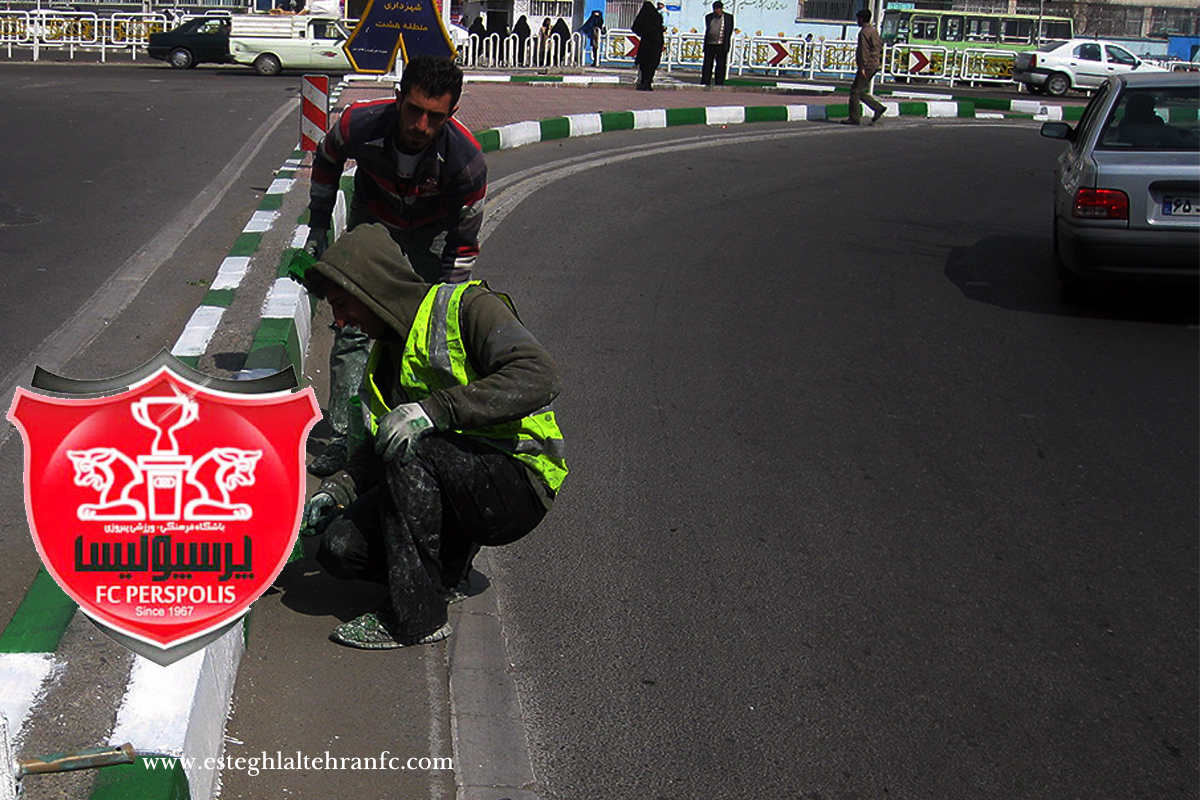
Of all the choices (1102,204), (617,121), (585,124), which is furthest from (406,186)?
A: (617,121)

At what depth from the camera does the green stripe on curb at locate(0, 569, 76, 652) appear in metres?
3.32

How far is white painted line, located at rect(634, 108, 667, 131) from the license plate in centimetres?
1141

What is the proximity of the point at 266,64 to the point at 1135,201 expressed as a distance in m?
23.7

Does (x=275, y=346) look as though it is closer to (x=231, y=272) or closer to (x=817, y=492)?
(x=231, y=272)

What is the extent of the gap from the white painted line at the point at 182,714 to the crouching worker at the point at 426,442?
24.9 inches

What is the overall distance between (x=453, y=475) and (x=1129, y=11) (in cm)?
6566

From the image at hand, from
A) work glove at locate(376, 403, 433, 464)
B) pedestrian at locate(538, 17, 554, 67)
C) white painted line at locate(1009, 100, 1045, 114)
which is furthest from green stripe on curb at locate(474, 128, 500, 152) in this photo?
pedestrian at locate(538, 17, 554, 67)

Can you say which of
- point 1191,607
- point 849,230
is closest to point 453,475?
point 1191,607

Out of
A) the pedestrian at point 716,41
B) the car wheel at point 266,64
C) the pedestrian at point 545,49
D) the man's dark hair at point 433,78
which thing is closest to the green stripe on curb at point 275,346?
the man's dark hair at point 433,78

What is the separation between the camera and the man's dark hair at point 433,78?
4.65 m

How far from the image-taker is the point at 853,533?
4.96m

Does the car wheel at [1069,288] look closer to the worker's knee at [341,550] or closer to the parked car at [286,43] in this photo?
the worker's knee at [341,550]

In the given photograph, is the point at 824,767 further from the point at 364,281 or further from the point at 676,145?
the point at 676,145

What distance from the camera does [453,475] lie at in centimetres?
368
